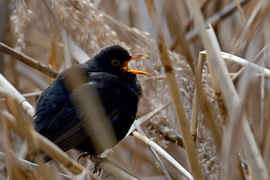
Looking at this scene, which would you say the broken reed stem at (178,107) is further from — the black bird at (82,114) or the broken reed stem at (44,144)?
the black bird at (82,114)

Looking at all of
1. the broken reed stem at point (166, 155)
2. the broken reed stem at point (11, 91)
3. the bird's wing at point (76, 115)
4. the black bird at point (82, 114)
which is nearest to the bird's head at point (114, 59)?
the black bird at point (82, 114)

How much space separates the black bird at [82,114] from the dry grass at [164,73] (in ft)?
0.35

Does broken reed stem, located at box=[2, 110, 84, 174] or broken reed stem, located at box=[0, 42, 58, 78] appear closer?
broken reed stem, located at box=[2, 110, 84, 174]

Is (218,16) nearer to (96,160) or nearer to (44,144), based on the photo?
(96,160)

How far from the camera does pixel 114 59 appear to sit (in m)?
2.63

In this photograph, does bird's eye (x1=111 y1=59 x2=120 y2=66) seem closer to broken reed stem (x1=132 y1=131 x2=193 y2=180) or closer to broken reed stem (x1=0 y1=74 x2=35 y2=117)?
broken reed stem (x1=132 y1=131 x2=193 y2=180)

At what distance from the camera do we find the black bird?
7.02ft

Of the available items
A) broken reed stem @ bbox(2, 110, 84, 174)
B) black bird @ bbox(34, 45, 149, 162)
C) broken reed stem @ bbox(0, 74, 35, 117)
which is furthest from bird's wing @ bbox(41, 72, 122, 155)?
broken reed stem @ bbox(2, 110, 84, 174)

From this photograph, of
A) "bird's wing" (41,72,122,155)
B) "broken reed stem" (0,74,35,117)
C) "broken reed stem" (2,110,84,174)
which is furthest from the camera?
"bird's wing" (41,72,122,155)

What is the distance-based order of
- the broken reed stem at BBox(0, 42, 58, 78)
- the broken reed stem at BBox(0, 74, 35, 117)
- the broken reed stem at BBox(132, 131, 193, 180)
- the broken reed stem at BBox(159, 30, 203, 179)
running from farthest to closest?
the broken reed stem at BBox(0, 42, 58, 78) < the broken reed stem at BBox(0, 74, 35, 117) < the broken reed stem at BBox(132, 131, 193, 180) < the broken reed stem at BBox(159, 30, 203, 179)

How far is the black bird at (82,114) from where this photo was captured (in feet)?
7.02

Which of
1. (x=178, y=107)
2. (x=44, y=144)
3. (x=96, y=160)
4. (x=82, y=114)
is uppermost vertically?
(x=44, y=144)

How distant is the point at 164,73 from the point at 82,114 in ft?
2.42

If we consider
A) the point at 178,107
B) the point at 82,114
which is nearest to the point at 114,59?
the point at 82,114
